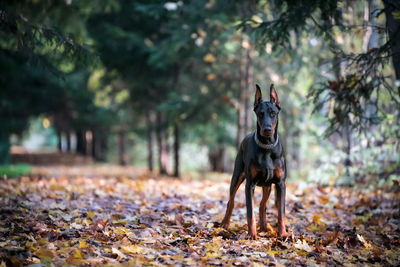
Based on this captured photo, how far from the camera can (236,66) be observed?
42.1 feet

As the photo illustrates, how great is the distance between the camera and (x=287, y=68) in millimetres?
12086

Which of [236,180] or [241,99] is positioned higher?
[241,99]

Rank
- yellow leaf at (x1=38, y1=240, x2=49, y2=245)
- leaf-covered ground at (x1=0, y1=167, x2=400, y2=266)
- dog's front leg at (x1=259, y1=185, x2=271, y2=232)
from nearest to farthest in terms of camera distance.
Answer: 1. leaf-covered ground at (x1=0, y1=167, x2=400, y2=266)
2. yellow leaf at (x1=38, y1=240, x2=49, y2=245)
3. dog's front leg at (x1=259, y1=185, x2=271, y2=232)

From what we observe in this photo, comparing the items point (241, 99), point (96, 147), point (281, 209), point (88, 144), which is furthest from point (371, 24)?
point (88, 144)

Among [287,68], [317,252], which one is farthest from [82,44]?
[287,68]

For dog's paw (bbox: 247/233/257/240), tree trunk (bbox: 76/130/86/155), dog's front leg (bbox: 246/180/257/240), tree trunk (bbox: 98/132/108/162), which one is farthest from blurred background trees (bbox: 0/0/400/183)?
tree trunk (bbox: 76/130/86/155)

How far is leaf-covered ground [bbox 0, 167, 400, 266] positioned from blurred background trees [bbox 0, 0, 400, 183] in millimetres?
1692

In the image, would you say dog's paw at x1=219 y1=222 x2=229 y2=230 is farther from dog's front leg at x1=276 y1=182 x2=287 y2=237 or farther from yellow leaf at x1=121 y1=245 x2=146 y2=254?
yellow leaf at x1=121 y1=245 x2=146 y2=254

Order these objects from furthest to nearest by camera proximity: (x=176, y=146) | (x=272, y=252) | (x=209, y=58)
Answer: (x=176, y=146)
(x=209, y=58)
(x=272, y=252)

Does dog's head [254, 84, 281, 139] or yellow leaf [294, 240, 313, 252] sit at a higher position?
dog's head [254, 84, 281, 139]

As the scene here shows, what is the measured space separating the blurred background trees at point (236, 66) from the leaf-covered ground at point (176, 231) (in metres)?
1.69

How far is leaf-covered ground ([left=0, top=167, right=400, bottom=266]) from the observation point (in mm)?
3969

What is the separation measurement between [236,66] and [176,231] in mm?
8801

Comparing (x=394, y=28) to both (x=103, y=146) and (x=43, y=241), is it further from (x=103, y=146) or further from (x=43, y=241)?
(x=103, y=146)
